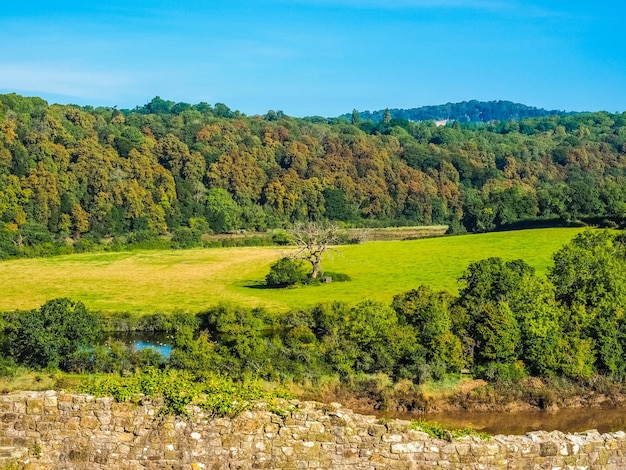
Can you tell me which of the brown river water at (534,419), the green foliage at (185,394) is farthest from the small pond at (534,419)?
the green foliage at (185,394)

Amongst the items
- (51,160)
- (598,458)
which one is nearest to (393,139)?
(51,160)

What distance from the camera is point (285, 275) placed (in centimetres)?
5925

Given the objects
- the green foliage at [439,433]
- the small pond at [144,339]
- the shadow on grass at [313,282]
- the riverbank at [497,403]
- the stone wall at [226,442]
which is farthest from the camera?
the shadow on grass at [313,282]

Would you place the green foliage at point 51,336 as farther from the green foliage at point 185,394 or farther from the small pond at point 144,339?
the green foliage at point 185,394

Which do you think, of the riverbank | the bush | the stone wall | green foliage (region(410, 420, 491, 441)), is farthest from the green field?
green foliage (region(410, 420, 491, 441))

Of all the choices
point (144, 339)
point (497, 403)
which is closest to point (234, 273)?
point (144, 339)

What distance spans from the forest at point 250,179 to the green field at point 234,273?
9906mm

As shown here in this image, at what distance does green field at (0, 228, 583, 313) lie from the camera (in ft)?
179

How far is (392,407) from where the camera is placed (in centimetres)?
2708

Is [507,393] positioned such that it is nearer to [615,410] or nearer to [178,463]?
[615,410]

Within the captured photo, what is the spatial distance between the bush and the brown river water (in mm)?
32945

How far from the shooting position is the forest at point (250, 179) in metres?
96.0

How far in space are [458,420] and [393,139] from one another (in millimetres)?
133235

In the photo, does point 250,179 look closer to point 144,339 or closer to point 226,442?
point 144,339
